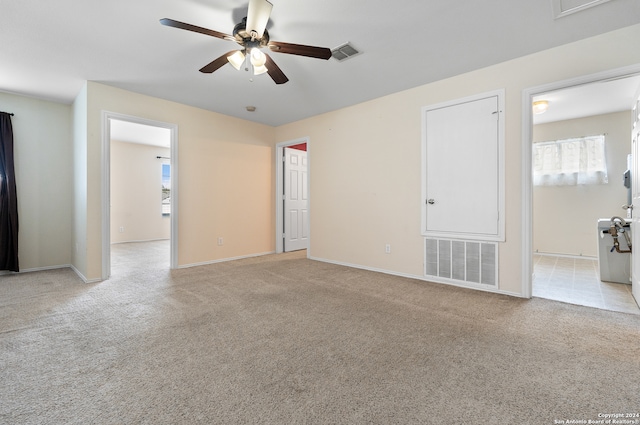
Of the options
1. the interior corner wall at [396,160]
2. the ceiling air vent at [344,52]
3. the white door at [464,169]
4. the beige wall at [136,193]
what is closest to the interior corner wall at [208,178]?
the interior corner wall at [396,160]

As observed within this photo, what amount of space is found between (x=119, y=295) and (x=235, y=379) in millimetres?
2257

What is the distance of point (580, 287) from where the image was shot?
A: 3.45 metres

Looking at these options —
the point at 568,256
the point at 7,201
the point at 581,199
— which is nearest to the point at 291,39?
the point at 7,201

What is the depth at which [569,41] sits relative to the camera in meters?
2.68

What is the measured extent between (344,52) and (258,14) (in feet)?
3.67

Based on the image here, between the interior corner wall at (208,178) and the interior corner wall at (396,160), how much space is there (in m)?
0.95

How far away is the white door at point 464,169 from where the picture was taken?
→ 10.5 ft

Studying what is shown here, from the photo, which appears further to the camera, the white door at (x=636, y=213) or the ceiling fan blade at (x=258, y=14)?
the white door at (x=636, y=213)

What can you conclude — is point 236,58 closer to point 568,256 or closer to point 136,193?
point 568,256

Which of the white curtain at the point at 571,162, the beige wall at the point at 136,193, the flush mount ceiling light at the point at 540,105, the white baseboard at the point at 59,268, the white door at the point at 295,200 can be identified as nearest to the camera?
the white baseboard at the point at 59,268

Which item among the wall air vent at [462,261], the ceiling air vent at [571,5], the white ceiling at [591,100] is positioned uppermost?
the white ceiling at [591,100]

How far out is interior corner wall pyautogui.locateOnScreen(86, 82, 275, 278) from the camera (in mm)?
3686

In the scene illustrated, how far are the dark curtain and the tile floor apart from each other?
6.67m

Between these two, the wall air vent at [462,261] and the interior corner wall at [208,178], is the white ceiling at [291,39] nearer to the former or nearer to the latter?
the interior corner wall at [208,178]
